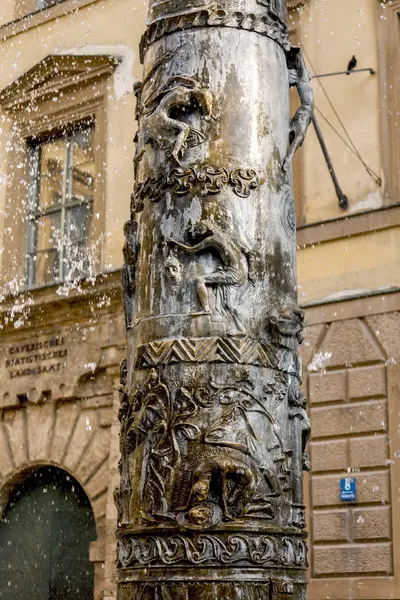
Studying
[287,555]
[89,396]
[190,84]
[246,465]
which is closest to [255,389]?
[246,465]

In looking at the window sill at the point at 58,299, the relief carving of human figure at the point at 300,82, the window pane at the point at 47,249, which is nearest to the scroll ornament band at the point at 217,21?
the relief carving of human figure at the point at 300,82

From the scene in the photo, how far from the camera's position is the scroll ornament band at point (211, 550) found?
3748 millimetres

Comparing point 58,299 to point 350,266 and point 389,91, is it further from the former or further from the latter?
point 389,91

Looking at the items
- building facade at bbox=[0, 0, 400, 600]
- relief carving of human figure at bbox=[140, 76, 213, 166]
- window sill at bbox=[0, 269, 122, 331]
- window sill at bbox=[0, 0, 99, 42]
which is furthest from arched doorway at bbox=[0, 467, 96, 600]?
relief carving of human figure at bbox=[140, 76, 213, 166]

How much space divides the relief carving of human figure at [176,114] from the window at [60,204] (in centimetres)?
926

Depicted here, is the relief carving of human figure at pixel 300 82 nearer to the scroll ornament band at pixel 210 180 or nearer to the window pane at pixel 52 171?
the scroll ornament band at pixel 210 180

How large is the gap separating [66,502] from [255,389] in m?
9.60

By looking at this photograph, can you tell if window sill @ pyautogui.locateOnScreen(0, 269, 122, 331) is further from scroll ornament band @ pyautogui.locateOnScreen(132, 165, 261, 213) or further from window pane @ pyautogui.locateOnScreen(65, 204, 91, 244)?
scroll ornament band @ pyautogui.locateOnScreen(132, 165, 261, 213)

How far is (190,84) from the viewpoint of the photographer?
4.32 m

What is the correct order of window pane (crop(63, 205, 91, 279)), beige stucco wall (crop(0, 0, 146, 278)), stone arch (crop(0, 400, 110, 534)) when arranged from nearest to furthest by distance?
stone arch (crop(0, 400, 110, 534)) < beige stucco wall (crop(0, 0, 146, 278)) < window pane (crop(63, 205, 91, 279))

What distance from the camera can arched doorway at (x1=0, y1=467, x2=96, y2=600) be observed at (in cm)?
1284

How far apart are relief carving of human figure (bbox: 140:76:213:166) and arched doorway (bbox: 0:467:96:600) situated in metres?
9.04

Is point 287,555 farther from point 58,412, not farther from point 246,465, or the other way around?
point 58,412

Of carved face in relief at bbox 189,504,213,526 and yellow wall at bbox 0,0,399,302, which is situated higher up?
yellow wall at bbox 0,0,399,302
